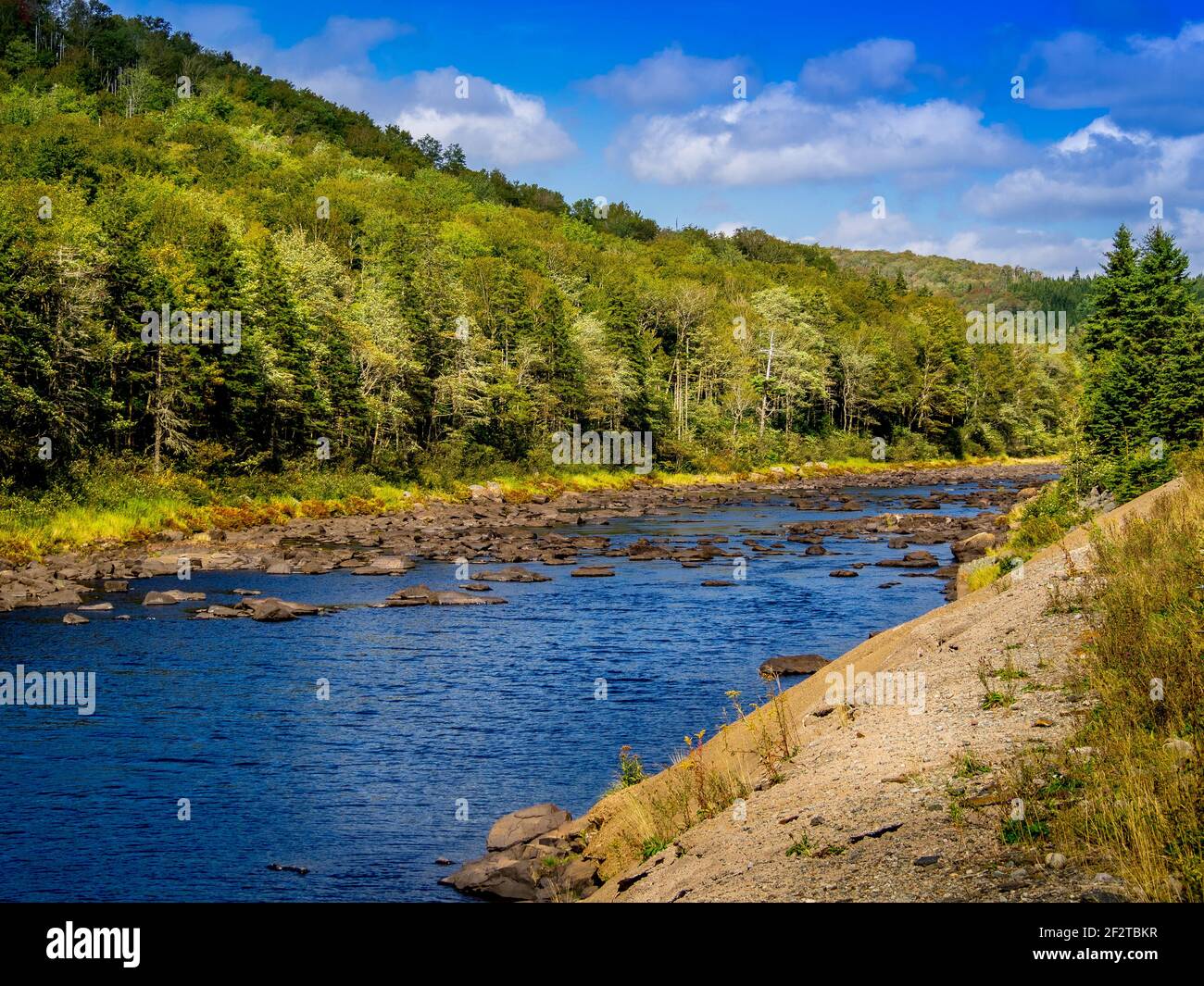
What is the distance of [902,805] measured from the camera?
11.1 meters

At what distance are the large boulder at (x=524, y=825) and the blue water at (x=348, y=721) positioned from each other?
407 millimetres

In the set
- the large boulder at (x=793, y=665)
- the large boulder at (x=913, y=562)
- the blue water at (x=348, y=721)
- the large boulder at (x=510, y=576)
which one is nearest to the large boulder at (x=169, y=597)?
the blue water at (x=348, y=721)

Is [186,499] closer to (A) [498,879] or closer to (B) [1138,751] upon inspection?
(A) [498,879]

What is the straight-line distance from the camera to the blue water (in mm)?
15797

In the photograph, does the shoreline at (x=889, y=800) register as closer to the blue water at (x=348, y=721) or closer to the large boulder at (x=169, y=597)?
the blue water at (x=348, y=721)

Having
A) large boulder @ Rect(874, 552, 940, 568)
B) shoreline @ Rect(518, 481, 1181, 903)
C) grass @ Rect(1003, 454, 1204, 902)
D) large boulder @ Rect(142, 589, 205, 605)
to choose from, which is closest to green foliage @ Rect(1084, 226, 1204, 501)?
large boulder @ Rect(874, 552, 940, 568)

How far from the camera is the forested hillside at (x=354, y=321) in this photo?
2073 inches

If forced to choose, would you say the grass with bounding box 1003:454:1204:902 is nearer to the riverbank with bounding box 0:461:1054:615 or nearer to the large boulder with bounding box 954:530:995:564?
the large boulder with bounding box 954:530:995:564

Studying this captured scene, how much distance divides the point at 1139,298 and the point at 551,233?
426ft

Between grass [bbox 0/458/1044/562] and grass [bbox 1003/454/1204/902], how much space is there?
39.7 metres

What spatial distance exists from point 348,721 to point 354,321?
56.0m

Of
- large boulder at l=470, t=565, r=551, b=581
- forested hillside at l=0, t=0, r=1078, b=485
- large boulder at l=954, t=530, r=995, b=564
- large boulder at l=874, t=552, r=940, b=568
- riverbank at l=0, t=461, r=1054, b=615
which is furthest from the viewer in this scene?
forested hillside at l=0, t=0, r=1078, b=485
